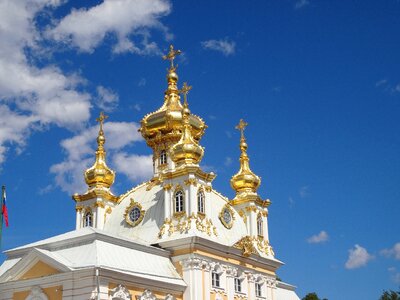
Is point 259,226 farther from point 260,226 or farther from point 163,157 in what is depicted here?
point 163,157

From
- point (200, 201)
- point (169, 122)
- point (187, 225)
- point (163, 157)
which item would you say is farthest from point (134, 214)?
point (169, 122)

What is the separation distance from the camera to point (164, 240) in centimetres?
3344

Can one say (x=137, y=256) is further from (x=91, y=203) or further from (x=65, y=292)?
(x=91, y=203)

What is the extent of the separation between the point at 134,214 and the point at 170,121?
296 inches

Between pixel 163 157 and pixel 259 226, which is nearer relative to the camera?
pixel 259 226

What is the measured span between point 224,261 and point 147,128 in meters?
11.9

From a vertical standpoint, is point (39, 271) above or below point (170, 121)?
below

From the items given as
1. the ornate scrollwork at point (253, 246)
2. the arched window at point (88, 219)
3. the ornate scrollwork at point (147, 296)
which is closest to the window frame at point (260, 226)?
the ornate scrollwork at point (253, 246)

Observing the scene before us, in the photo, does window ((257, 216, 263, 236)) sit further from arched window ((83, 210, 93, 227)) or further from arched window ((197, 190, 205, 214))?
arched window ((83, 210, 93, 227))

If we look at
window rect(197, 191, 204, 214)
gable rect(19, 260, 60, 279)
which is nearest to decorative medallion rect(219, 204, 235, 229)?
window rect(197, 191, 204, 214)

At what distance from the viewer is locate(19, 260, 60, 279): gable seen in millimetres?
28062

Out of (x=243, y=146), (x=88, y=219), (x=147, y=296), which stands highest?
(x=243, y=146)

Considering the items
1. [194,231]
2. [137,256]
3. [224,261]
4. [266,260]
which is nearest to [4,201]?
[137,256]

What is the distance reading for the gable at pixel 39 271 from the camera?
28062mm
